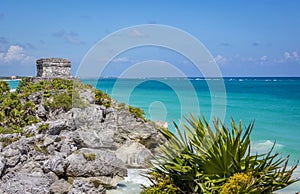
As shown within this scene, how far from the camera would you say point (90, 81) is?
22.9 m

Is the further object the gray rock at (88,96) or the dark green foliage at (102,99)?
the dark green foliage at (102,99)

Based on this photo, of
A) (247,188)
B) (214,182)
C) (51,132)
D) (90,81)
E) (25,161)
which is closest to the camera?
(247,188)

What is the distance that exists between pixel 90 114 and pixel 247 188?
11.9 metres

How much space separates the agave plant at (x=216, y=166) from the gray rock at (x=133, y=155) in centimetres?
742

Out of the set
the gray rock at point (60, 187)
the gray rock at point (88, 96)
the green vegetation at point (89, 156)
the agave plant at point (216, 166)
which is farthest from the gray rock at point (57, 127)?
the agave plant at point (216, 166)

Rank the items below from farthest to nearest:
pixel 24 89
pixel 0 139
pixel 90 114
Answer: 1. pixel 24 89
2. pixel 90 114
3. pixel 0 139

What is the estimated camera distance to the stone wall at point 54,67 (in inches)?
956

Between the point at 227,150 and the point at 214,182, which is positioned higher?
the point at 227,150

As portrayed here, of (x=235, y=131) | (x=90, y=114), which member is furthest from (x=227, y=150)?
(x=90, y=114)

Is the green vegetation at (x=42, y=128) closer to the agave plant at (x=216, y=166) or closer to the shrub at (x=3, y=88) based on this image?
the shrub at (x=3, y=88)

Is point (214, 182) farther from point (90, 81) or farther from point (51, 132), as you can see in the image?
point (90, 81)

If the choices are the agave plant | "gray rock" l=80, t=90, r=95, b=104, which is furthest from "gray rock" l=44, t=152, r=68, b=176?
"gray rock" l=80, t=90, r=95, b=104

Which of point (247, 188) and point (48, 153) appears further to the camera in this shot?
point (48, 153)

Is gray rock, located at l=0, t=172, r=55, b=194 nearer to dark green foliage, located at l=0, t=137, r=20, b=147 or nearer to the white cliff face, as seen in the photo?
the white cliff face
